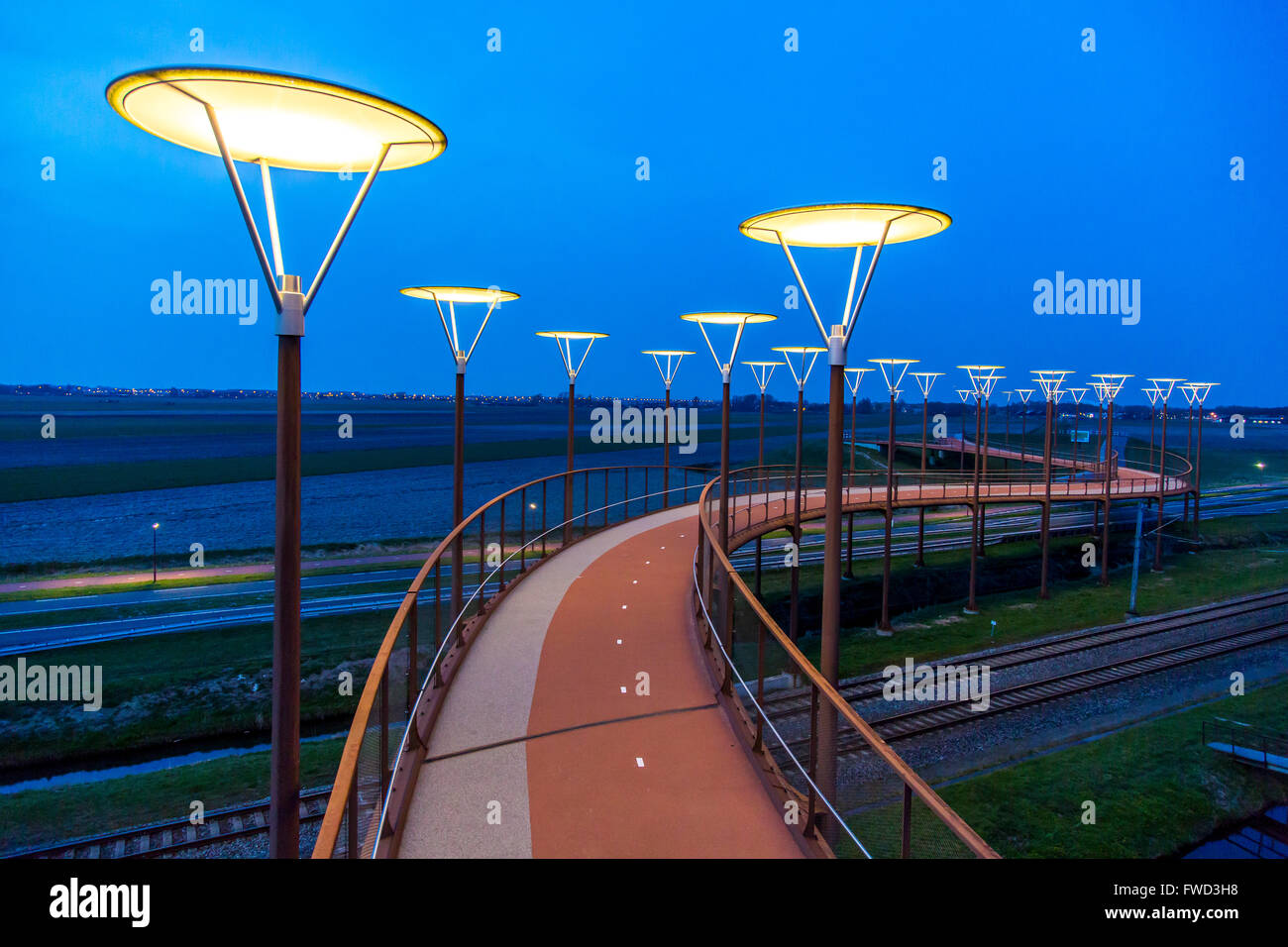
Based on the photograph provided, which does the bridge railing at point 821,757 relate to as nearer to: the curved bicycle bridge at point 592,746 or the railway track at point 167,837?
the curved bicycle bridge at point 592,746

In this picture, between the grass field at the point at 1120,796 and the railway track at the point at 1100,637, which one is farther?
the railway track at the point at 1100,637

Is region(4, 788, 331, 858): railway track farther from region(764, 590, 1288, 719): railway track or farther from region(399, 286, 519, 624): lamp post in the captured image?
region(764, 590, 1288, 719): railway track

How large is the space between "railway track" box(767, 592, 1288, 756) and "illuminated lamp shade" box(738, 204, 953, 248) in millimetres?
8801

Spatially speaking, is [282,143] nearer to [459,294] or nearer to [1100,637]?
[459,294]

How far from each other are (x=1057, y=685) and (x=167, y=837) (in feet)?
65.0

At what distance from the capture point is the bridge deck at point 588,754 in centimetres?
555

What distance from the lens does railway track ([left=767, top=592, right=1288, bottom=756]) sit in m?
17.8

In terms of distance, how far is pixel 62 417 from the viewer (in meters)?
146
